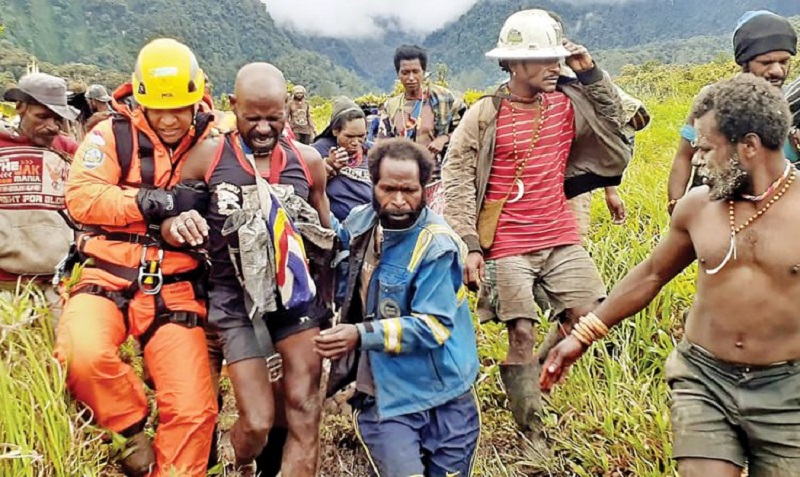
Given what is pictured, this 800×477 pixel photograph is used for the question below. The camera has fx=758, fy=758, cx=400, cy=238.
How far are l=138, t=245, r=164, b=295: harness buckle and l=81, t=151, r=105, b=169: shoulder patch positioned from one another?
0.42 metres

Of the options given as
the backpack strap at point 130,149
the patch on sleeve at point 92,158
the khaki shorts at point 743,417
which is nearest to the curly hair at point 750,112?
the khaki shorts at point 743,417

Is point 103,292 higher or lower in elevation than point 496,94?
lower

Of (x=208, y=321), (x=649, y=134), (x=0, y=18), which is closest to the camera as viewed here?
(x=208, y=321)

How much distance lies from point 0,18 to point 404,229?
62851 mm

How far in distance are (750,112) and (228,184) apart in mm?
2142

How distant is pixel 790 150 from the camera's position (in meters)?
4.00

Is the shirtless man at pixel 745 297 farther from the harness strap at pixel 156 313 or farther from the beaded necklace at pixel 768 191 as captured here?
the harness strap at pixel 156 313

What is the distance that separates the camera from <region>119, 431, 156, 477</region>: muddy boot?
3240 mm

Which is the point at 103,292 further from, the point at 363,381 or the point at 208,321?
the point at 363,381

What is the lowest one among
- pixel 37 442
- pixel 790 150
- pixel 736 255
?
pixel 37 442

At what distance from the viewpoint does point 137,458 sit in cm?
325

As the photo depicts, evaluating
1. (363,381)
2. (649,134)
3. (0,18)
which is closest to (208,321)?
(363,381)

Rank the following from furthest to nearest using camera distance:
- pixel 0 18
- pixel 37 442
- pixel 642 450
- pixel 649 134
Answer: pixel 0 18 < pixel 649 134 < pixel 642 450 < pixel 37 442

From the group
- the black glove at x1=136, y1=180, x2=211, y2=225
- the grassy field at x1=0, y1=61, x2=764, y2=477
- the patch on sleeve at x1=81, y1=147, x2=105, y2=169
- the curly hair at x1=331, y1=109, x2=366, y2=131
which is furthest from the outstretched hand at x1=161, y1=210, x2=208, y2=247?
the curly hair at x1=331, y1=109, x2=366, y2=131
